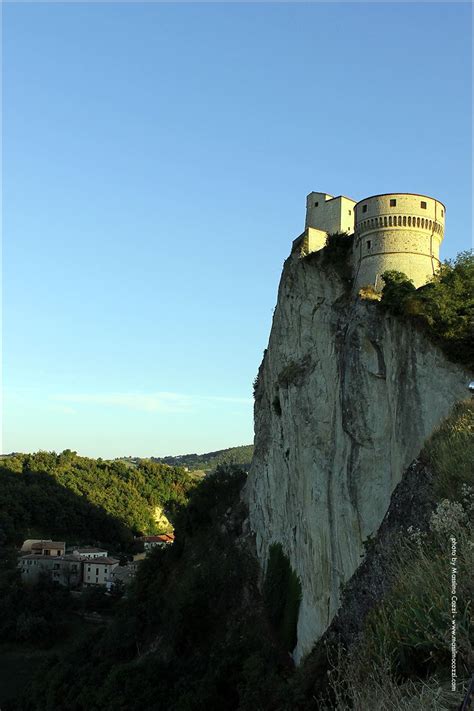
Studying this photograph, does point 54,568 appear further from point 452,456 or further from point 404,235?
point 452,456

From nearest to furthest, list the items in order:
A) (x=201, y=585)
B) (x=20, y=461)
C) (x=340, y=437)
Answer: (x=340, y=437) → (x=201, y=585) → (x=20, y=461)

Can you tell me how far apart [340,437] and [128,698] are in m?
19.7

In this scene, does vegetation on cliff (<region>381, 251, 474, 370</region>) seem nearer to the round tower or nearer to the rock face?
the rock face

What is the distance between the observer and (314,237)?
29.5 m

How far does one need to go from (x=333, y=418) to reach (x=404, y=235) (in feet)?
26.2

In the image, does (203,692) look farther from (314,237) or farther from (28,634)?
(28,634)

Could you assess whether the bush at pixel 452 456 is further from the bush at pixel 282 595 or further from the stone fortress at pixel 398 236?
the bush at pixel 282 595

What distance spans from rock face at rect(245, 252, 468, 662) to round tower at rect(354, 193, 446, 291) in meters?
2.13

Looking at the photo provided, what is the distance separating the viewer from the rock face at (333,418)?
18.1m

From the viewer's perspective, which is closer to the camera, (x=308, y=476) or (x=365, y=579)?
(x=365, y=579)

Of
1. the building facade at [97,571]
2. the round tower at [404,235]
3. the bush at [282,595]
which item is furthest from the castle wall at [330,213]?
the building facade at [97,571]

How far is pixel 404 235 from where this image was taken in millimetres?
22609

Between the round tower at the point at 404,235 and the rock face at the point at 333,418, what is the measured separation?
2.13 meters

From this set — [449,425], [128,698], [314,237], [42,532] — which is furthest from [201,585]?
[42,532]
